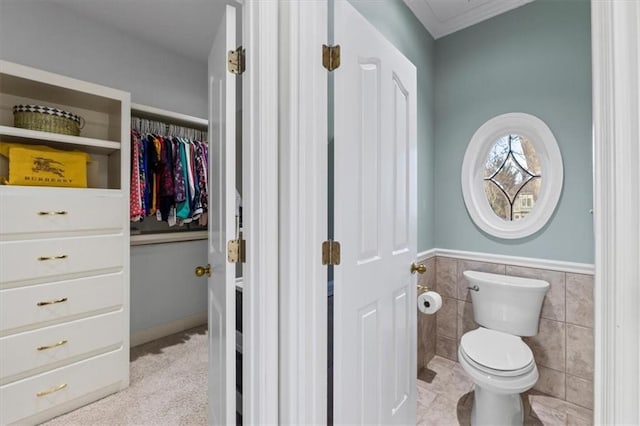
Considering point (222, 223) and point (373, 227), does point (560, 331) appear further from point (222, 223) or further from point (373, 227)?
point (222, 223)

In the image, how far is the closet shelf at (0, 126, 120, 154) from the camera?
1.63m

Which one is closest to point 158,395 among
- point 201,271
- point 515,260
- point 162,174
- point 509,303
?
point 201,271

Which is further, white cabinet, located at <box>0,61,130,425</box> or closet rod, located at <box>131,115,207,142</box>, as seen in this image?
closet rod, located at <box>131,115,207,142</box>

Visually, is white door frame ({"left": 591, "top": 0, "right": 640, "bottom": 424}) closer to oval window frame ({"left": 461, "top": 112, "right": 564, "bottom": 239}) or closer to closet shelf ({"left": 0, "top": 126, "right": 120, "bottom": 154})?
oval window frame ({"left": 461, "top": 112, "right": 564, "bottom": 239})

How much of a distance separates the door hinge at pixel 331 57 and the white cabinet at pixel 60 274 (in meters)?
1.59

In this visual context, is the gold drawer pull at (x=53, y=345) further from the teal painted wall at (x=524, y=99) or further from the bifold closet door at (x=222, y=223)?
the teal painted wall at (x=524, y=99)

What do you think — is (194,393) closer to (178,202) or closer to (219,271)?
(219,271)

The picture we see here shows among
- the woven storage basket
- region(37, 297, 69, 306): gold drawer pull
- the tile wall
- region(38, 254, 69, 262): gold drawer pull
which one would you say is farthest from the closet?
the tile wall

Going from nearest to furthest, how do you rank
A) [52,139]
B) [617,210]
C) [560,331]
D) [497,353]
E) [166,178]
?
[617,210] < [497,353] < [52,139] < [560,331] < [166,178]

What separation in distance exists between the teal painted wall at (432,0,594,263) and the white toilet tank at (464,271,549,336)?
24 cm

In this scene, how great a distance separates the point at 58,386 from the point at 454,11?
345 cm

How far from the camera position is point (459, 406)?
1.80 m

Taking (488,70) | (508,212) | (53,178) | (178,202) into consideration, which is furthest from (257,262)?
(488,70)

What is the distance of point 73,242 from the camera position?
173 cm
